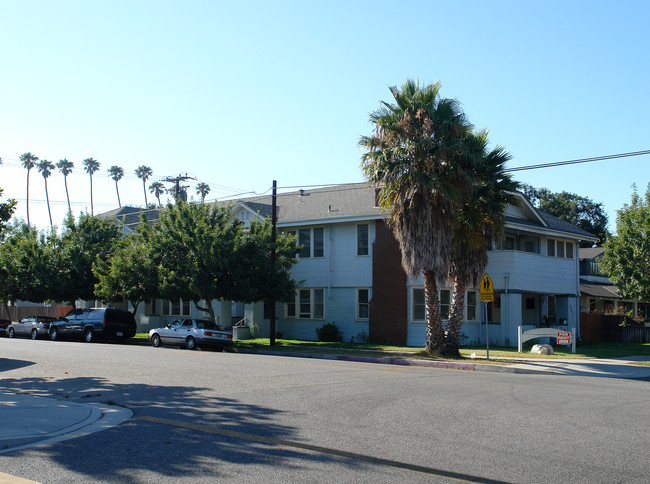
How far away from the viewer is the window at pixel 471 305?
30962 millimetres

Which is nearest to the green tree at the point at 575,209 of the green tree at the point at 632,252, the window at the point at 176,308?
the green tree at the point at 632,252

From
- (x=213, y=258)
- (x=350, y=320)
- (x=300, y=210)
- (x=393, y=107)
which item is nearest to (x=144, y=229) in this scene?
(x=213, y=258)

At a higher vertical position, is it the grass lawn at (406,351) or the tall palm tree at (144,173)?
the tall palm tree at (144,173)

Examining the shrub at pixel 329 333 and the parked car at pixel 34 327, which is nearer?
the shrub at pixel 329 333

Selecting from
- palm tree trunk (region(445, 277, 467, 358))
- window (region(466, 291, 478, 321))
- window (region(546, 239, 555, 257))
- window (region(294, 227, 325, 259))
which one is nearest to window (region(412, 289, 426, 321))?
window (region(466, 291, 478, 321))

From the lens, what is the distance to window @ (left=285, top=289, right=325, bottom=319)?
34394 mm

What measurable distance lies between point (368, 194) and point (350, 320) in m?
6.62

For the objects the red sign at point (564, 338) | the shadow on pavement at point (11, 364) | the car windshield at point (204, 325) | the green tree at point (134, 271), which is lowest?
the shadow on pavement at point (11, 364)

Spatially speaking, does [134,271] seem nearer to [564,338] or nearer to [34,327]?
[34,327]

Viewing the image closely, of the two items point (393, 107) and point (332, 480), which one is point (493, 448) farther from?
point (393, 107)

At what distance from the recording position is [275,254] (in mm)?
30375

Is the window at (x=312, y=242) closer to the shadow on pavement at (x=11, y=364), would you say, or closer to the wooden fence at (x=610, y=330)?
the wooden fence at (x=610, y=330)

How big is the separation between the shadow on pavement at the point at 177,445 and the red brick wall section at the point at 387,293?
766 inches

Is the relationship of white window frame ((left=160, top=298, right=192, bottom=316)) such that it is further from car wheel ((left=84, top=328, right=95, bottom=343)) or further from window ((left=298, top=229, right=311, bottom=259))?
window ((left=298, top=229, right=311, bottom=259))
